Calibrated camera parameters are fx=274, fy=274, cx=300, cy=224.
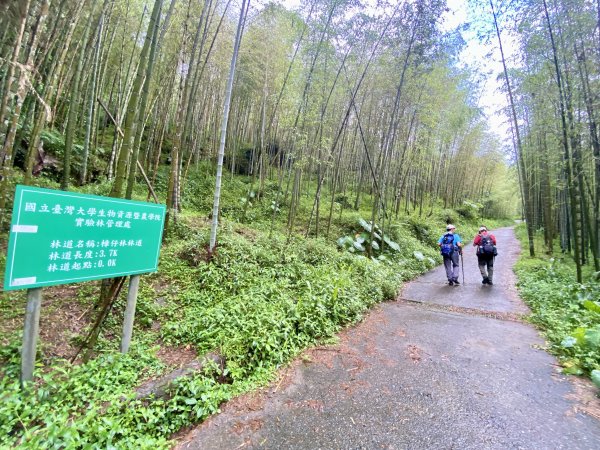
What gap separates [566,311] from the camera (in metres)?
4.08

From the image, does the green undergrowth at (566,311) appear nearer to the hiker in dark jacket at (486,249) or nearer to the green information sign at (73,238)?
the hiker in dark jacket at (486,249)

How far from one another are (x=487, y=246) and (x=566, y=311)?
2.18m

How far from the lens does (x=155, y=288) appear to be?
12.8ft

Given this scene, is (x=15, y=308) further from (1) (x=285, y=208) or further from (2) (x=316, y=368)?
(1) (x=285, y=208)

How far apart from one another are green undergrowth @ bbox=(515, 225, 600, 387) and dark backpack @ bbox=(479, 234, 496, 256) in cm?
95

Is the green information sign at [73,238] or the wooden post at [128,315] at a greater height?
the green information sign at [73,238]

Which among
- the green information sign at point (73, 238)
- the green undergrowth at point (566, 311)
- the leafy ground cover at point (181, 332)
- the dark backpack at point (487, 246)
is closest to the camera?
the green information sign at point (73, 238)

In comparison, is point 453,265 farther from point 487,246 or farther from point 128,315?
point 128,315

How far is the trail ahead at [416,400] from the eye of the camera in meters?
1.87

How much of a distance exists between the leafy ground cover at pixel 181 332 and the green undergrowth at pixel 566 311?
2.26 metres

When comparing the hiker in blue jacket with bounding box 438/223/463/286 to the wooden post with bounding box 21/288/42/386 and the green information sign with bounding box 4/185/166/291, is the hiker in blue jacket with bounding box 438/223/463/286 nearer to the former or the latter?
the green information sign with bounding box 4/185/166/291

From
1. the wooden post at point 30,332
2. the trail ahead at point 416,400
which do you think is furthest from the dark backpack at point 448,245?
the wooden post at point 30,332

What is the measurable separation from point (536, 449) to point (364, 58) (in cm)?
899

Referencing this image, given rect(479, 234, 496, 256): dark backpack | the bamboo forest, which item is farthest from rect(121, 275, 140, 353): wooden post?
rect(479, 234, 496, 256): dark backpack
